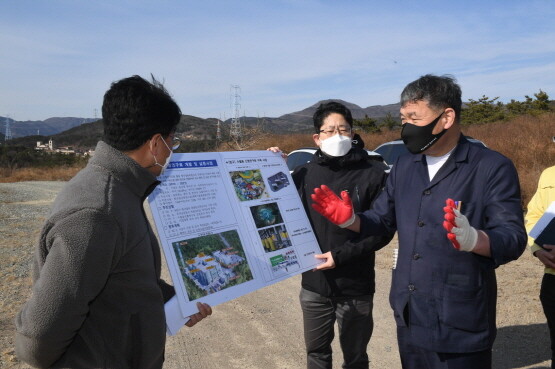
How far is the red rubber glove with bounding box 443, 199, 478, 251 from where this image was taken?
2.06 m

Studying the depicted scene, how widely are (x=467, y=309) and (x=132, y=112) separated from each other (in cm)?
194

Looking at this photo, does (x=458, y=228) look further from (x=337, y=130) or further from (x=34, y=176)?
(x=34, y=176)

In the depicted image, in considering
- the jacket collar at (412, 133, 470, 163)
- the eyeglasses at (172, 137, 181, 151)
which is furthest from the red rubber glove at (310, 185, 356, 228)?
the eyeglasses at (172, 137, 181, 151)

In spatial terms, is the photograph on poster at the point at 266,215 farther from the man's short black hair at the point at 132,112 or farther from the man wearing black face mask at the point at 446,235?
the man's short black hair at the point at 132,112

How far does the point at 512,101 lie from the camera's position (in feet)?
102

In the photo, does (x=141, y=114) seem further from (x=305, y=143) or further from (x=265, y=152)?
(x=305, y=143)

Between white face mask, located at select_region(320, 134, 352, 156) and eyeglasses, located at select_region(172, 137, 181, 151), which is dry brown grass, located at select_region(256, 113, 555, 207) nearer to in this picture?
white face mask, located at select_region(320, 134, 352, 156)

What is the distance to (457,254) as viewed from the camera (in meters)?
2.40

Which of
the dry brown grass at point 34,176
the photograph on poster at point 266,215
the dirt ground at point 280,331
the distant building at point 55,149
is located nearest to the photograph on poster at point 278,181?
the photograph on poster at point 266,215

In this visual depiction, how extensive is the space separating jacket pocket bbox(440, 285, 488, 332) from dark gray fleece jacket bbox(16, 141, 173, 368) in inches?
59.2

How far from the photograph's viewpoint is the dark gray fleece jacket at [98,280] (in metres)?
1.57

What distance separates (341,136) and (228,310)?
10.5 feet

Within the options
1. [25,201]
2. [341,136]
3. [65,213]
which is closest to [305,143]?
[25,201]

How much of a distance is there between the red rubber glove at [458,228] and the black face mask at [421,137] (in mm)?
602
